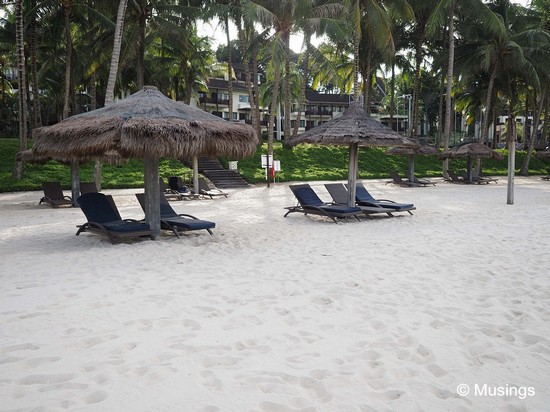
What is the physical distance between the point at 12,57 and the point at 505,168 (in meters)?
36.7

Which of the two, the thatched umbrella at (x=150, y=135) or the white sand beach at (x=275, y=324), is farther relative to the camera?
the thatched umbrella at (x=150, y=135)

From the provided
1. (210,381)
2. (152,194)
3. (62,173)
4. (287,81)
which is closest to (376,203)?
(152,194)

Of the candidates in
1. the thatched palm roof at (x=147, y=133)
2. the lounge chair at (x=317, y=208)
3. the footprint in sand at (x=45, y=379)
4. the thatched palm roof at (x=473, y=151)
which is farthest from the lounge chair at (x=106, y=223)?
the thatched palm roof at (x=473, y=151)

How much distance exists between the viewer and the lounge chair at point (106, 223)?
8.06 meters

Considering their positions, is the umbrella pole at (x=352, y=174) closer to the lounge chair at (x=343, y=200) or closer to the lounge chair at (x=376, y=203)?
the lounge chair at (x=343, y=200)

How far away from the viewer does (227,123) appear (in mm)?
8773

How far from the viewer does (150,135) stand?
766 centimetres

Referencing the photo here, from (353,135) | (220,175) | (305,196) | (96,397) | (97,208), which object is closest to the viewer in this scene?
(96,397)

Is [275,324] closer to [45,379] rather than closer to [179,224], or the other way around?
[45,379]

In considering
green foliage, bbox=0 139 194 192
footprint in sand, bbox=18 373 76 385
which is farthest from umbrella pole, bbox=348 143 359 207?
green foliage, bbox=0 139 194 192

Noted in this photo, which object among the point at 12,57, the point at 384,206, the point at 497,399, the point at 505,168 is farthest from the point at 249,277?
the point at 12,57

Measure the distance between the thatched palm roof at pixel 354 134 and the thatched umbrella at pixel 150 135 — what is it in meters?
2.45

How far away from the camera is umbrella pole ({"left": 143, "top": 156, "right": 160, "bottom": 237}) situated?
867cm

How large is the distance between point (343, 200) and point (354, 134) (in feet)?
6.73
